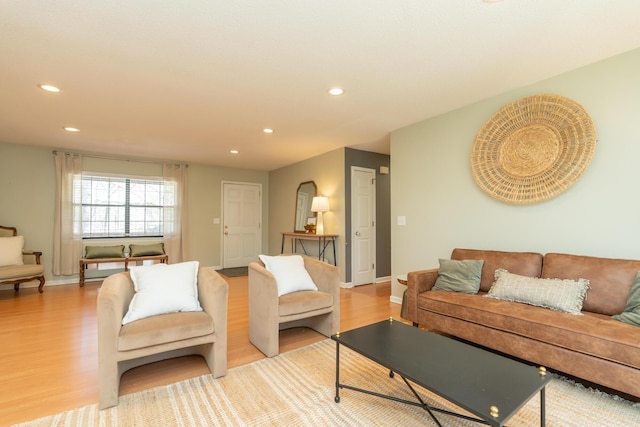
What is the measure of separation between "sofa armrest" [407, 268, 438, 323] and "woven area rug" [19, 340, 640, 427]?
2.79ft

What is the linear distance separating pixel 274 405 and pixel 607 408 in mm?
1995

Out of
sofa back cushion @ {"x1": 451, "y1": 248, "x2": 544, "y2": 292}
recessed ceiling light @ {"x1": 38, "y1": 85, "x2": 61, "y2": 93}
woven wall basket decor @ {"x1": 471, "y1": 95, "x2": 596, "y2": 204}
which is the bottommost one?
sofa back cushion @ {"x1": 451, "y1": 248, "x2": 544, "y2": 292}

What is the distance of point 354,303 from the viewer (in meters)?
4.05

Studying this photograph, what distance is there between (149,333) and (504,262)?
2.95 m

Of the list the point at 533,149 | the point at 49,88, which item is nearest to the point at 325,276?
the point at 533,149

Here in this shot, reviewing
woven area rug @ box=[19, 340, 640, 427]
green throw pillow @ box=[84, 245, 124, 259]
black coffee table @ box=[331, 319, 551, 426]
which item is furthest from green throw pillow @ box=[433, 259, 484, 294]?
green throw pillow @ box=[84, 245, 124, 259]

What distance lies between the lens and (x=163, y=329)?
1.94 meters

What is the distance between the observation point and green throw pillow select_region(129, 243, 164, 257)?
5484 mm

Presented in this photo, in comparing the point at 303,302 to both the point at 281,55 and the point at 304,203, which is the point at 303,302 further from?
the point at 304,203

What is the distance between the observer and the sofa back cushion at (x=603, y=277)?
213 cm

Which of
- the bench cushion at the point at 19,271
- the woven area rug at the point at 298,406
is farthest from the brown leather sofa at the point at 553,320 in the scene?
the bench cushion at the point at 19,271

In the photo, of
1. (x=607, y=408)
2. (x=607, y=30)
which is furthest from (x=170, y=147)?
(x=607, y=408)

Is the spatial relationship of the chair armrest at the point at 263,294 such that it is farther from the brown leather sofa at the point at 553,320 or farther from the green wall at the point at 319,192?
the green wall at the point at 319,192

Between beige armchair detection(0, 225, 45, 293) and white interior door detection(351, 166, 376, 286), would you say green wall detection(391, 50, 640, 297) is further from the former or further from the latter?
beige armchair detection(0, 225, 45, 293)
